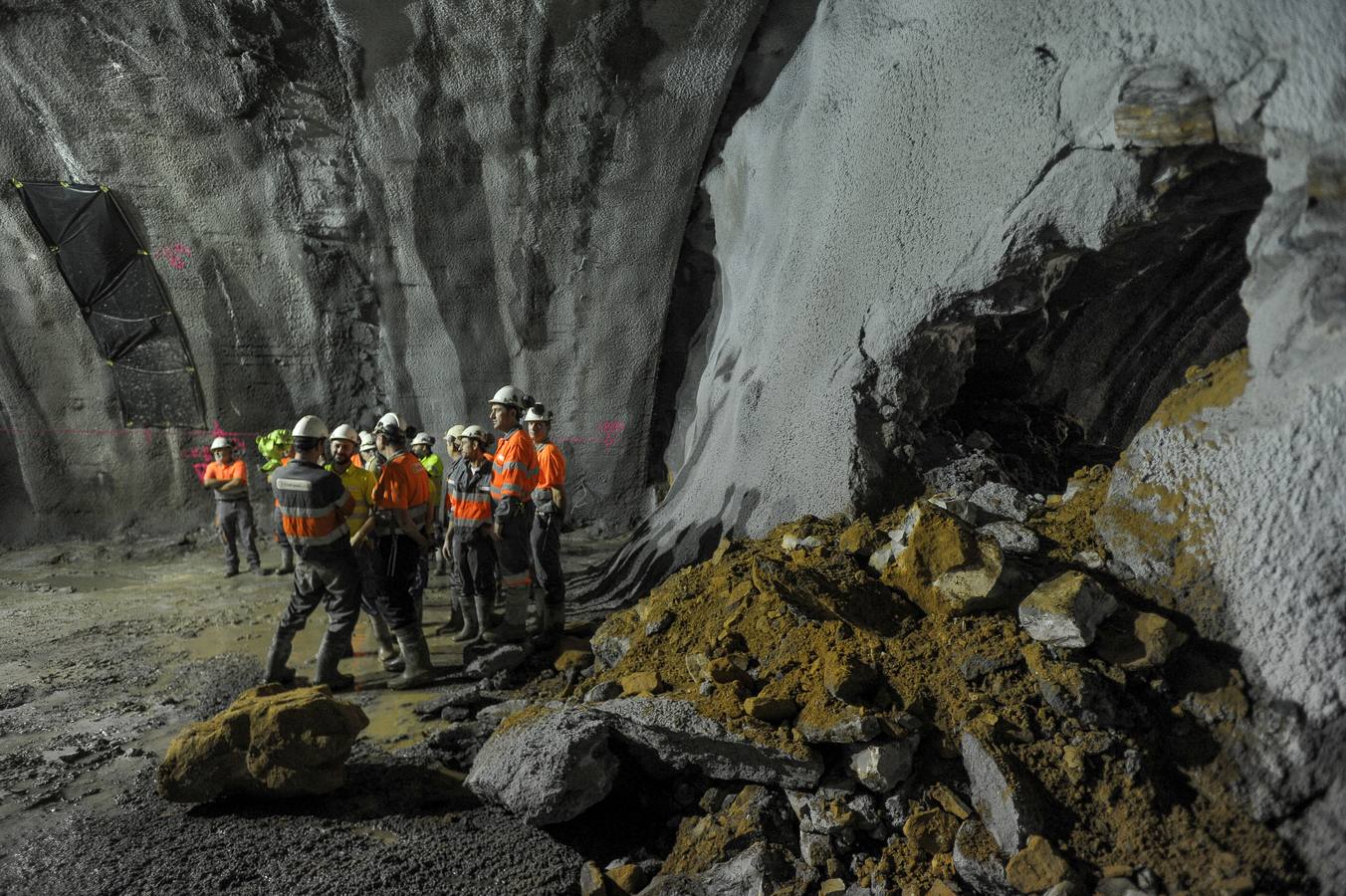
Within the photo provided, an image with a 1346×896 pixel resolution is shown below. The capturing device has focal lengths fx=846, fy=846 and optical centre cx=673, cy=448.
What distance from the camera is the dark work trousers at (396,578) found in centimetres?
473

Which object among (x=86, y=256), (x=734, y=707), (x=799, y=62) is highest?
(x=799, y=62)

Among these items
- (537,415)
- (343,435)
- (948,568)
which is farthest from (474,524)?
(948,568)

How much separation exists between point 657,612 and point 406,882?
1.55 meters

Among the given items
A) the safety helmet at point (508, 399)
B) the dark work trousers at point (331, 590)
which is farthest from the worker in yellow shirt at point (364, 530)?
the safety helmet at point (508, 399)

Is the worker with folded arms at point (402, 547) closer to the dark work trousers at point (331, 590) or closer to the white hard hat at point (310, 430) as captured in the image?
the dark work trousers at point (331, 590)

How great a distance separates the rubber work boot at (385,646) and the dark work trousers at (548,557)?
0.96m

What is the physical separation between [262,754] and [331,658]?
1458mm

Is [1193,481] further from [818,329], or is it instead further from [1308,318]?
[818,329]

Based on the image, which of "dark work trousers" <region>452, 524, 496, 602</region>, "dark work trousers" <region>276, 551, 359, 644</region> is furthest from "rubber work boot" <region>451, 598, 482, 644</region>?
A: "dark work trousers" <region>276, 551, 359, 644</region>

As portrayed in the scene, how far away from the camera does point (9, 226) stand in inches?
320

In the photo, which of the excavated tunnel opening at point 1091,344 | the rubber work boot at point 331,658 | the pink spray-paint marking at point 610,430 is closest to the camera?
the excavated tunnel opening at point 1091,344

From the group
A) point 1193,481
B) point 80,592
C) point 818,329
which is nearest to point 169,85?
point 80,592

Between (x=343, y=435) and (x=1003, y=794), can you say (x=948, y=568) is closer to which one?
(x=1003, y=794)

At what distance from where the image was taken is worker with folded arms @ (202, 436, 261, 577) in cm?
759
